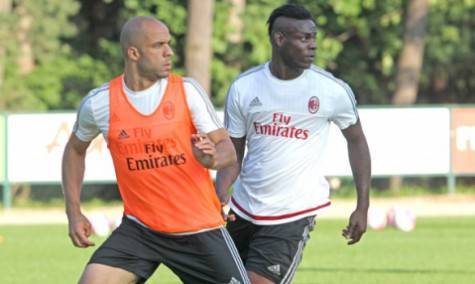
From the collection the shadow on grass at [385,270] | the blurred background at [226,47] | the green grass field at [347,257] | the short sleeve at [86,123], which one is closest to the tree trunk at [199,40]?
the blurred background at [226,47]

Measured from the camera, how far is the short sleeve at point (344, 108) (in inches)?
385

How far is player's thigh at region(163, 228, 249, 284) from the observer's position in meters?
8.47

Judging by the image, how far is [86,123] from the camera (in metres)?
8.73

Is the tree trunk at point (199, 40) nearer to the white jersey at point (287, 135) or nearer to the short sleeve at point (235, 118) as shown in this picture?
the short sleeve at point (235, 118)

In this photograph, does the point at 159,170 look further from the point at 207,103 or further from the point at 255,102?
the point at 255,102

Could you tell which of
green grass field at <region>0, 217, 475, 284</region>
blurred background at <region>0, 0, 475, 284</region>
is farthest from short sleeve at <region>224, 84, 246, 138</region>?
blurred background at <region>0, 0, 475, 284</region>

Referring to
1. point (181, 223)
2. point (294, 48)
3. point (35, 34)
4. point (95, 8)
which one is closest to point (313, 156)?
point (294, 48)

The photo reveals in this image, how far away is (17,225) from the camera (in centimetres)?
2480

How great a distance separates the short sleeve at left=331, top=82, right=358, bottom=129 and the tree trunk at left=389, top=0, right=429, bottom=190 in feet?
83.1

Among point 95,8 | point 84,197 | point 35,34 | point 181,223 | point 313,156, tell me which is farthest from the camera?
point 95,8

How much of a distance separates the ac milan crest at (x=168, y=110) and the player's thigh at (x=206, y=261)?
69cm

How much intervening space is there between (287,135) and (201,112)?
1.41 meters

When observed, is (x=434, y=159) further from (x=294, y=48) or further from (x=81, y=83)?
(x=294, y=48)

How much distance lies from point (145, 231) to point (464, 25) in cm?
2983
